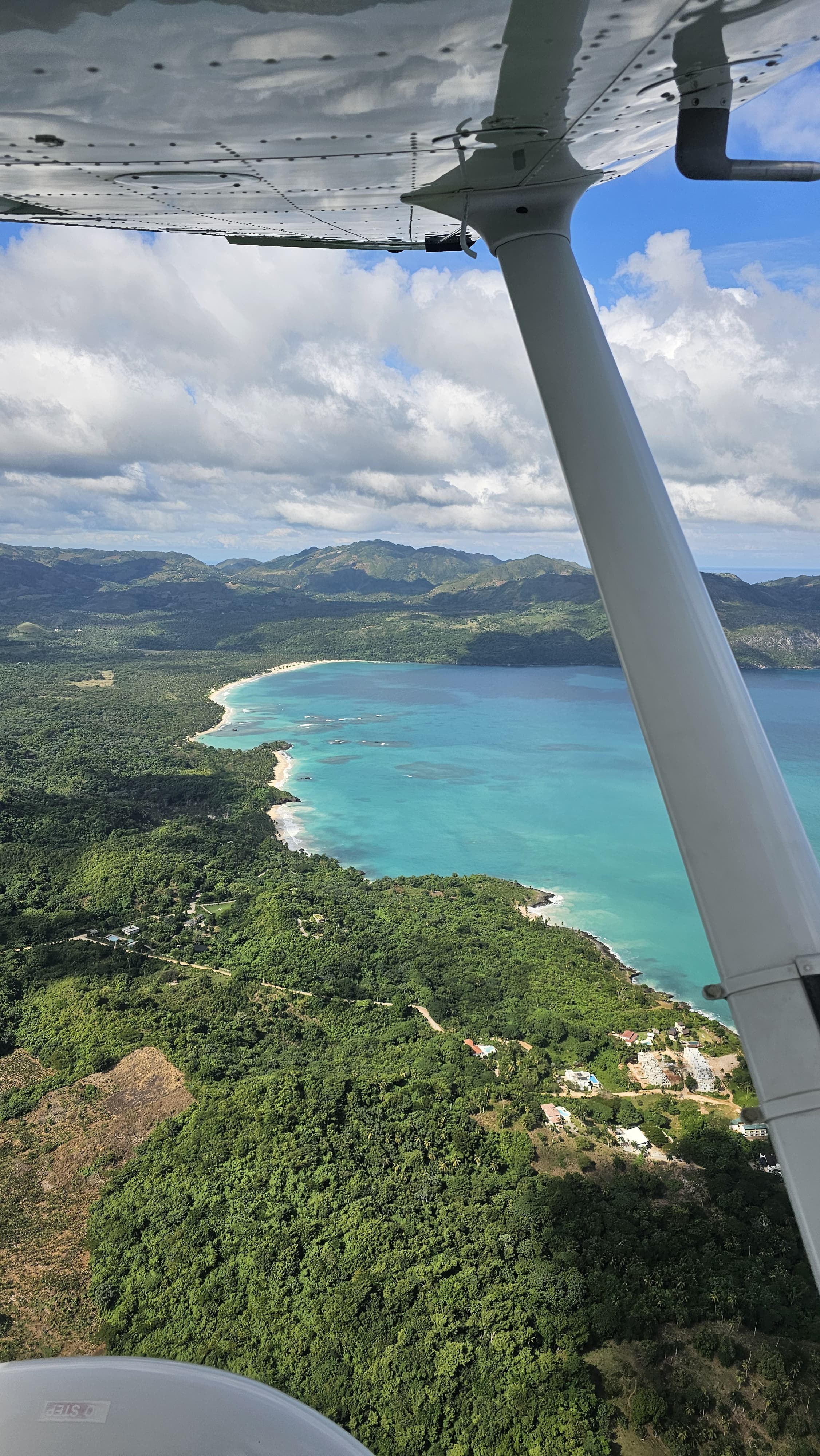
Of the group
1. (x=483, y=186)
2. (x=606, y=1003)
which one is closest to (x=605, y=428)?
(x=483, y=186)

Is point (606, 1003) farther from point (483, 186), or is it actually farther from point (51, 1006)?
point (483, 186)

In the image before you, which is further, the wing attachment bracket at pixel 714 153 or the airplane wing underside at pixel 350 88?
the wing attachment bracket at pixel 714 153

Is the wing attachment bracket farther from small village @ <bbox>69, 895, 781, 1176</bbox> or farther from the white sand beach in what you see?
the white sand beach

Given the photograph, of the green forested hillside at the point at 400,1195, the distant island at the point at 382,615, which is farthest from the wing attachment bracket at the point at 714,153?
the distant island at the point at 382,615

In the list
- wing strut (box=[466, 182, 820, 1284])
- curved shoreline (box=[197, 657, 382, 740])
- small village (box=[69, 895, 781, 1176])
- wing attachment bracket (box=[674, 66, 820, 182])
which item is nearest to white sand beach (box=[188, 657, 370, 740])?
curved shoreline (box=[197, 657, 382, 740])

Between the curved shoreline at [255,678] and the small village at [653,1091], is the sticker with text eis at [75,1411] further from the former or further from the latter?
the curved shoreline at [255,678]

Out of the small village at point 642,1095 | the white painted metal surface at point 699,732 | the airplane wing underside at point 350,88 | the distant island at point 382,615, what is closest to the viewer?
the airplane wing underside at point 350,88

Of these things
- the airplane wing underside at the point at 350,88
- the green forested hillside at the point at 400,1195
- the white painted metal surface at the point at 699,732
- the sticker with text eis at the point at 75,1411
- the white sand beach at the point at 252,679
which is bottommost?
the green forested hillside at the point at 400,1195

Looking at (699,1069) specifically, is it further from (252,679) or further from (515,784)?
(252,679)
